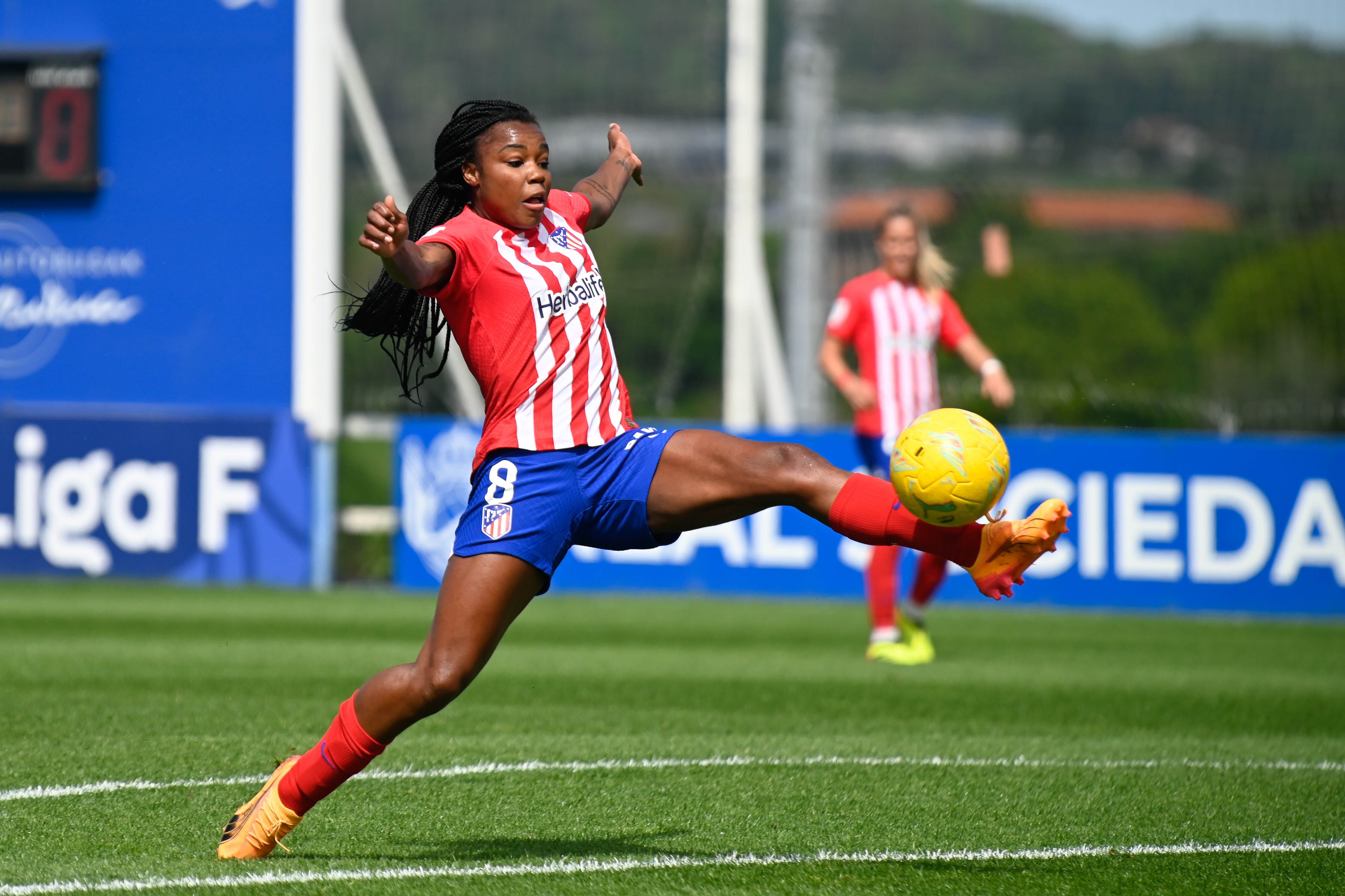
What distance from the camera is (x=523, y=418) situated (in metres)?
4.20

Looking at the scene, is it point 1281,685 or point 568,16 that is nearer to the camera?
point 1281,685

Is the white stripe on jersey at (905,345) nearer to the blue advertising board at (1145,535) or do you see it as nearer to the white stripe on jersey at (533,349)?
the blue advertising board at (1145,535)

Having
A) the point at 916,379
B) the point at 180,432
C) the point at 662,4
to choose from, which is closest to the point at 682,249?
the point at 662,4

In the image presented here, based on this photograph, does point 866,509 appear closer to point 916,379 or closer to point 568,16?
point 916,379

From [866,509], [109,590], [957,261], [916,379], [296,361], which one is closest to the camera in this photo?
[866,509]

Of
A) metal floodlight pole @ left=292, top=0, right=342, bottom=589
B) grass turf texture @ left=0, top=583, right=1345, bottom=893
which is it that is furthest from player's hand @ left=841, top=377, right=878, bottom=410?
metal floodlight pole @ left=292, top=0, right=342, bottom=589

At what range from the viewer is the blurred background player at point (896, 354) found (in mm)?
8844

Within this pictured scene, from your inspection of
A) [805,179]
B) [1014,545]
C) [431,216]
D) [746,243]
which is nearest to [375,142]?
[746,243]

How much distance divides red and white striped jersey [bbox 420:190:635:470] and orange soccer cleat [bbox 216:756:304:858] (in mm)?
961

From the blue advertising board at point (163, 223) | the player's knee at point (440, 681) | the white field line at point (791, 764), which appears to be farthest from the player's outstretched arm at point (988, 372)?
the blue advertising board at point (163, 223)

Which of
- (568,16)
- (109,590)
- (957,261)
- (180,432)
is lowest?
(109,590)

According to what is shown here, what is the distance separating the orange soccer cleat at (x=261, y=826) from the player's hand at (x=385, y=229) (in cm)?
127

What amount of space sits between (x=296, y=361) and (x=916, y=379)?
22.2ft

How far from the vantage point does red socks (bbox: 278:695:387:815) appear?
161 inches
